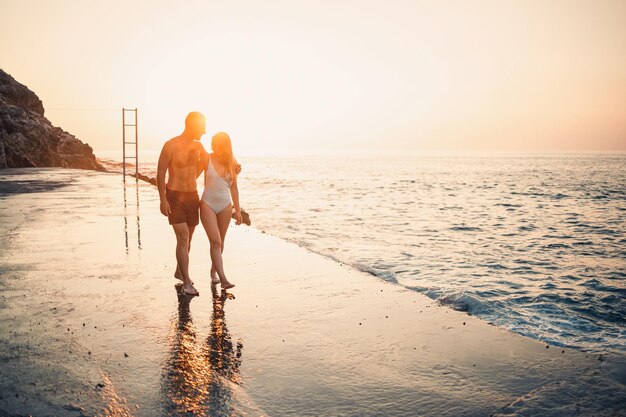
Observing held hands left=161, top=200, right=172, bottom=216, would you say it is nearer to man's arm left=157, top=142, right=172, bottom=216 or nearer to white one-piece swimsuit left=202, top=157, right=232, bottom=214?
man's arm left=157, top=142, right=172, bottom=216

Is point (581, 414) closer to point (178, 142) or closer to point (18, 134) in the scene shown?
point (178, 142)

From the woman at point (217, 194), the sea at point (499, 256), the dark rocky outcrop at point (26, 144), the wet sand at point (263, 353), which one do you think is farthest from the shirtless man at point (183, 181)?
the dark rocky outcrop at point (26, 144)

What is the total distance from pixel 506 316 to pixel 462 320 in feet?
6.22

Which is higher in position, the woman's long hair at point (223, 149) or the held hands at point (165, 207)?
the woman's long hair at point (223, 149)

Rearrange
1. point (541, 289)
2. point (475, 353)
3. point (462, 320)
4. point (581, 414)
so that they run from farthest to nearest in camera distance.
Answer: point (541, 289) → point (462, 320) → point (475, 353) → point (581, 414)

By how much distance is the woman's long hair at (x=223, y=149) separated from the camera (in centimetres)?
551

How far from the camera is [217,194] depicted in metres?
5.69

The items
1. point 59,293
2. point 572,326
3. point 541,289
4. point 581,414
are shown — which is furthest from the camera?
point 541,289

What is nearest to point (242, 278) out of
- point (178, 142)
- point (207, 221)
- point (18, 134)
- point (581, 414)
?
point (207, 221)

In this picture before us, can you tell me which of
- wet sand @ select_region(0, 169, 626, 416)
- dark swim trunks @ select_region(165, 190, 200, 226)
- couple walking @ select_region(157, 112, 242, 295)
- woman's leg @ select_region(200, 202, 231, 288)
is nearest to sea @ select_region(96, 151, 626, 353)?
wet sand @ select_region(0, 169, 626, 416)

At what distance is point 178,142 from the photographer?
Result: 5.52 meters

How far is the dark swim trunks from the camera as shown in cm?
560

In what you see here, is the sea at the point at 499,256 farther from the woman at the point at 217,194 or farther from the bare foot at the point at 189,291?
the bare foot at the point at 189,291

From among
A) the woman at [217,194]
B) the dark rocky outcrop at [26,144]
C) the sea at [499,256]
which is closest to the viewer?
the woman at [217,194]
